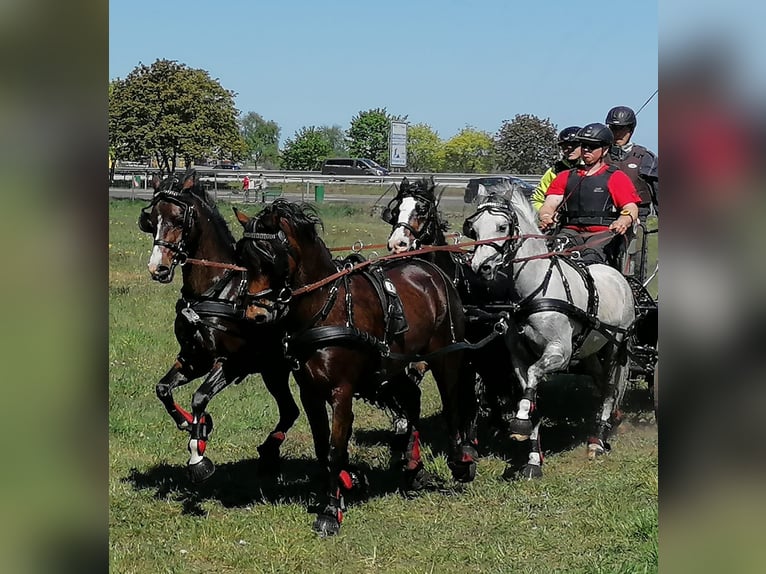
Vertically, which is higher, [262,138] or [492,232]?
[262,138]

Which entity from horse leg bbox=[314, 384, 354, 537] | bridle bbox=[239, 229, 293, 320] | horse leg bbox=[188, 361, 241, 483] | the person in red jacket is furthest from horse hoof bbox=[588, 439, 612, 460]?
bridle bbox=[239, 229, 293, 320]

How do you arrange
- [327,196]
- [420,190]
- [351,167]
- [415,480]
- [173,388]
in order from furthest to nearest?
[351,167]
[327,196]
[420,190]
[415,480]
[173,388]

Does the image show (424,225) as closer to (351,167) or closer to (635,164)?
(635,164)

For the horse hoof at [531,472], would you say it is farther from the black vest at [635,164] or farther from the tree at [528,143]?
the tree at [528,143]

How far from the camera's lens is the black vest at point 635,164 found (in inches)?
368

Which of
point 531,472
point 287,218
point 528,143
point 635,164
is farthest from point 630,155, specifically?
point 528,143

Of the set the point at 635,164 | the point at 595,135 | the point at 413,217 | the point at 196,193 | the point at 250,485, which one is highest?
the point at 595,135

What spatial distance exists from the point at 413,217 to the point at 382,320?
1.48 metres

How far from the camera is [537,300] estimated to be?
286 inches

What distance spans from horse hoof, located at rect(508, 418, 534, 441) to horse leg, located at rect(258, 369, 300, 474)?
1.79 m

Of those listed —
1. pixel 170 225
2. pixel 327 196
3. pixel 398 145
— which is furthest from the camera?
pixel 327 196
